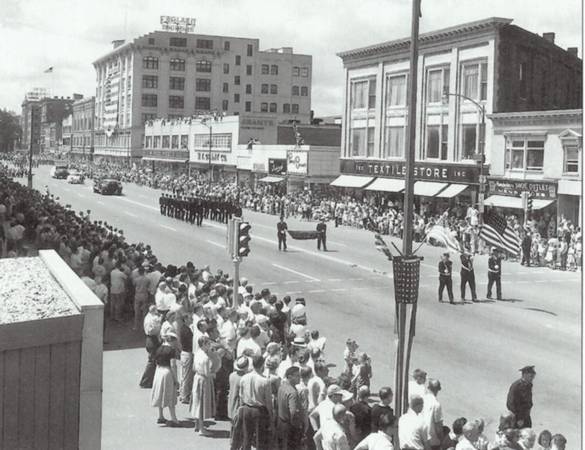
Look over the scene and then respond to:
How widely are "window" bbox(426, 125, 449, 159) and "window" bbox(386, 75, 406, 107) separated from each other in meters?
3.79

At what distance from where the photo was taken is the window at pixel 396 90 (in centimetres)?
5203

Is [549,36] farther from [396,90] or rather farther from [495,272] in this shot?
[495,272]

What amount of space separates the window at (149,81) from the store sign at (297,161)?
58.4 m

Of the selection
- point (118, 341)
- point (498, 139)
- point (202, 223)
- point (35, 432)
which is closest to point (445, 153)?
point (498, 139)

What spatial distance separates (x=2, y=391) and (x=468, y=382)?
10.6 meters

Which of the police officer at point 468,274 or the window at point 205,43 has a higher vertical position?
the window at point 205,43

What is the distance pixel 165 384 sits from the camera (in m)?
11.9

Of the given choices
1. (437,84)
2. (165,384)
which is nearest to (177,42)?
(437,84)

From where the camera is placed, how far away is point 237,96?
392ft

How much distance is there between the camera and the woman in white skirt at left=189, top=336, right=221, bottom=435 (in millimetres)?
11828

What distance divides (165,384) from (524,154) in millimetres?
32306

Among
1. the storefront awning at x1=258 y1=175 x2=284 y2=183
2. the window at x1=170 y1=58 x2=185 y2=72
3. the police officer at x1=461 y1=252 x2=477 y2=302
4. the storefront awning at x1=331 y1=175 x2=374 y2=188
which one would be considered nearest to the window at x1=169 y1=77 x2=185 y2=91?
the window at x1=170 y1=58 x2=185 y2=72

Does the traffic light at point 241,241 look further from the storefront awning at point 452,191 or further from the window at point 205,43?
the window at point 205,43

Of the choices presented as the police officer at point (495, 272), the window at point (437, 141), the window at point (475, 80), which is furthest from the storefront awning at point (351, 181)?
the police officer at point (495, 272)
